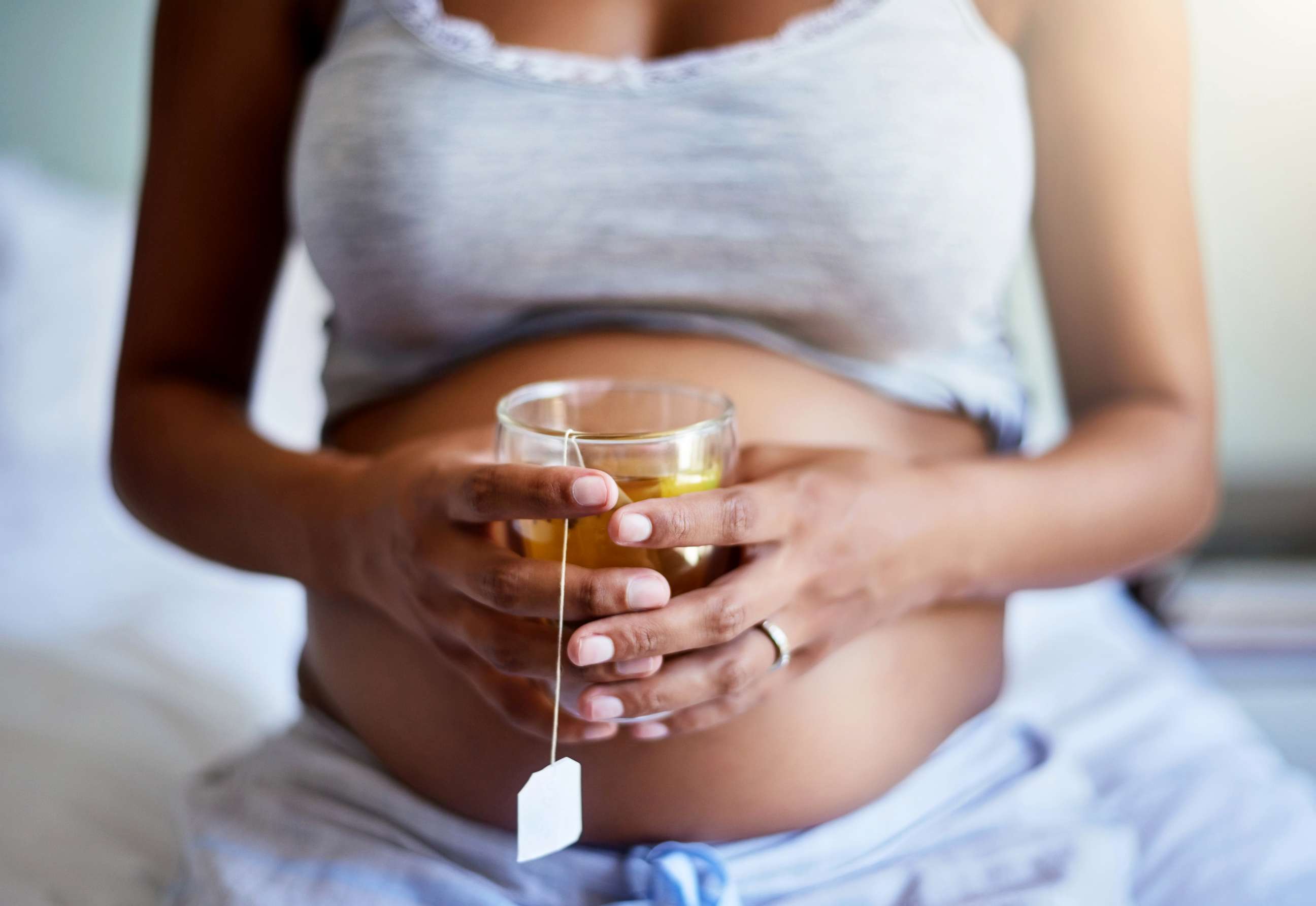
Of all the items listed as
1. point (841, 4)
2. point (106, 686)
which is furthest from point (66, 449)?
point (841, 4)

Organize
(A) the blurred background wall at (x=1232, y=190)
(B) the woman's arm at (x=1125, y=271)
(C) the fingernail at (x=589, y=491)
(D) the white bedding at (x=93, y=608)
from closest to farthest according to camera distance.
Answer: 1. (C) the fingernail at (x=589, y=491)
2. (B) the woman's arm at (x=1125, y=271)
3. (D) the white bedding at (x=93, y=608)
4. (A) the blurred background wall at (x=1232, y=190)

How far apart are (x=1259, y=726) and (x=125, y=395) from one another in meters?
1.32

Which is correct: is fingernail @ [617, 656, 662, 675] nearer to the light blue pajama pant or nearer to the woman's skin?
the woman's skin

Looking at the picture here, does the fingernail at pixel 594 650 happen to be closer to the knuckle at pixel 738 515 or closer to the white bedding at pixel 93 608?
the knuckle at pixel 738 515

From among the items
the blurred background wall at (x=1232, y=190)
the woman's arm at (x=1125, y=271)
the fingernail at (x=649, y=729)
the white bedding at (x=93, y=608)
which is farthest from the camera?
the blurred background wall at (x=1232, y=190)

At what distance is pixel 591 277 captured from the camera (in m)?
0.65

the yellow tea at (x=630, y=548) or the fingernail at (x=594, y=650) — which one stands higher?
the yellow tea at (x=630, y=548)

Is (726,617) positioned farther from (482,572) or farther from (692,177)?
(692,177)

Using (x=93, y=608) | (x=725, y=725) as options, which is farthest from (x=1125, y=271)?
(x=93, y=608)

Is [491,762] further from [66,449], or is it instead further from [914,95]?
[66,449]

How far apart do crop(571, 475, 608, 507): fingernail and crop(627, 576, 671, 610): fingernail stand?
0.04 m

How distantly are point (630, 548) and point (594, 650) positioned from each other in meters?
0.05

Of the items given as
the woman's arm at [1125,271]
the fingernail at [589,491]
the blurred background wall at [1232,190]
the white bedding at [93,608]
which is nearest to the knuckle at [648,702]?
the fingernail at [589,491]

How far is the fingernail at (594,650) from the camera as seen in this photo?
43cm
